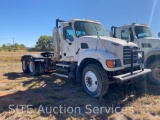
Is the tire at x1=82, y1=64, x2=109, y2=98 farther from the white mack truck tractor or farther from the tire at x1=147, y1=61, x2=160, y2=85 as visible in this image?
the tire at x1=147, y1=61, x2=160, y2=85

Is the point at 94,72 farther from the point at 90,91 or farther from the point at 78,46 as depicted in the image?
the point at 78,46

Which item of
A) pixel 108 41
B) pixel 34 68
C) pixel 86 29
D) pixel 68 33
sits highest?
pixel 86 29

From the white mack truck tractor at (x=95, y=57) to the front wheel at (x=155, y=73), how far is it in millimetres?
1161

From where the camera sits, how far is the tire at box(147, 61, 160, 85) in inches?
300

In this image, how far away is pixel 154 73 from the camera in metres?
7.72

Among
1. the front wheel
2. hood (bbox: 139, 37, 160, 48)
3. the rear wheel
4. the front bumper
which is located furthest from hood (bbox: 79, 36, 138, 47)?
the rear wheel

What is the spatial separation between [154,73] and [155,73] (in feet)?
0.15

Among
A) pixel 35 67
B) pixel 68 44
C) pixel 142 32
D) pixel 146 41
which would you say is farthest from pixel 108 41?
pixel 35 67

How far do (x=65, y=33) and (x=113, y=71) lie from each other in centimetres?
311

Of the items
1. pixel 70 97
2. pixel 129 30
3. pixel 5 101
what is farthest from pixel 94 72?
pixel 129 30

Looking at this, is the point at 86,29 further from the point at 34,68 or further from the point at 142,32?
the point at 34,68

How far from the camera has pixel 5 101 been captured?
19.4 ft

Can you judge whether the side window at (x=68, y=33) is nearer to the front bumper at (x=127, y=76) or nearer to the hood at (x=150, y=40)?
the front bumper at (x=127, y=76)

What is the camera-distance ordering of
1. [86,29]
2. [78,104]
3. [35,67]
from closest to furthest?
[78,104] < [86,29] < [35,67]
